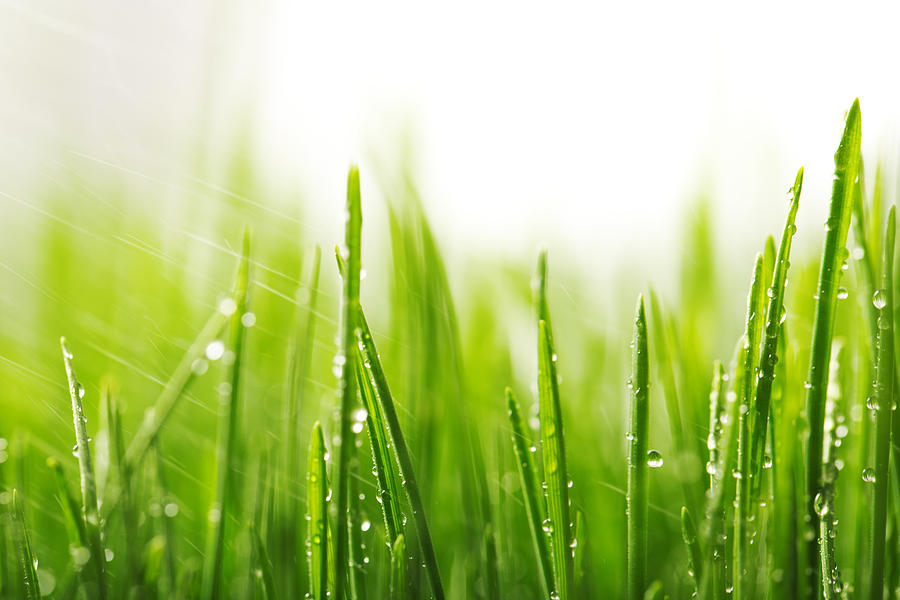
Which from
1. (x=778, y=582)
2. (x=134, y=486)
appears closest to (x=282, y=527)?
(x=134, y=486)

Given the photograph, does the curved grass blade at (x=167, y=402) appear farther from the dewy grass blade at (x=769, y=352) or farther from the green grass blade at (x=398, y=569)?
the dewy grass blade at (x=769, y=352)

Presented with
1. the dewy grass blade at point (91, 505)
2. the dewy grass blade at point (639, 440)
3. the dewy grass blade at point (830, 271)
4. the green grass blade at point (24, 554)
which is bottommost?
the green grass blade at point (24, 554)

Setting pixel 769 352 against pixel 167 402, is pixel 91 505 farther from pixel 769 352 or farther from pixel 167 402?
pixel 769 352

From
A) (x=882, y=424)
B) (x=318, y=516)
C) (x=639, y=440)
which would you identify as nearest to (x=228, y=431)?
(x=318, y=516)

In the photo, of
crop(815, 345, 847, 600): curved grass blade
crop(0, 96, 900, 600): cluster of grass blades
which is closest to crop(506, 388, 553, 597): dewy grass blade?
crop(0, 96, 900, 600): cluster of grass blades

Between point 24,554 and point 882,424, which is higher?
point 882,424

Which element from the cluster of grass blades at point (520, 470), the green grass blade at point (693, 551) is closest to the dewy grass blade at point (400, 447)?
the cluster of grass blades at point (520, 470)

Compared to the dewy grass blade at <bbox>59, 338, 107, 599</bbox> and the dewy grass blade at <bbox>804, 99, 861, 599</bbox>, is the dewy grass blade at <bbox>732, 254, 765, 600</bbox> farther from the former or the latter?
the dewy grass blade at <bbox>59, 338, 107, 599</bbox>
